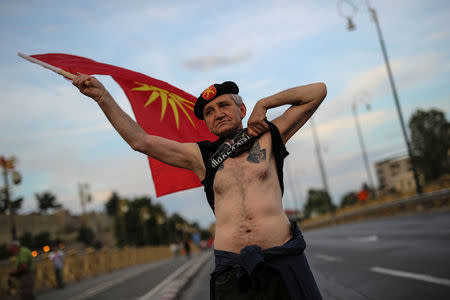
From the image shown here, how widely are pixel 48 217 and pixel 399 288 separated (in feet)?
266

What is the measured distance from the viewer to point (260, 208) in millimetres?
2504

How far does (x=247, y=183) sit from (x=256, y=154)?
20cm

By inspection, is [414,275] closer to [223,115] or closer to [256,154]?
[256,154]

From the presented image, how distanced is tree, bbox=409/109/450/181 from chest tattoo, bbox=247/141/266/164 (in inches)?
2691

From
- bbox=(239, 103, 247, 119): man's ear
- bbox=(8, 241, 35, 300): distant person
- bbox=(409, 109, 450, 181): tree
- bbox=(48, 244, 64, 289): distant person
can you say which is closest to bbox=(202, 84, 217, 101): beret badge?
bbox=(239, 103, 247, 119): man's ear

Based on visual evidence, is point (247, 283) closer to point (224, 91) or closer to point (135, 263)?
point (224, 91)

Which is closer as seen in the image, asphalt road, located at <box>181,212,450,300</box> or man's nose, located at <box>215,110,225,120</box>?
man's nose, located at <box>215,110,225,120</box>

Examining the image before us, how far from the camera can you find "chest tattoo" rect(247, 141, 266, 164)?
8.63 ft

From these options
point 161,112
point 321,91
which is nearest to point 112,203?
point 161,112

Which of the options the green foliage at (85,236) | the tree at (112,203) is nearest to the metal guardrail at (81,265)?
the green foliage at (85,236)

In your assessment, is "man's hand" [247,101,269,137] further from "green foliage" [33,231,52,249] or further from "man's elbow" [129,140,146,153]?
"green foliage" [33,231,52,249]

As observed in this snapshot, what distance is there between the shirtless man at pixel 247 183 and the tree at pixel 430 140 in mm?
68254

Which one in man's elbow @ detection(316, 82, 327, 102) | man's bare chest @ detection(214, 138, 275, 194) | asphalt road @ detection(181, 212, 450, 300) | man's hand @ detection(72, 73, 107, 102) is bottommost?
asphalt road @ detection(181, 212, 450, 300)

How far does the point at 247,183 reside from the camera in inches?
101
